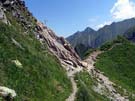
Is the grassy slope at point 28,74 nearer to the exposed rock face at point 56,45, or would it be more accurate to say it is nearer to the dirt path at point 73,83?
the dirt path at point 73,83

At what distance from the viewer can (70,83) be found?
214ft

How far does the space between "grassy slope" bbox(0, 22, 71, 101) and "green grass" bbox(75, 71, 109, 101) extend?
212 cm

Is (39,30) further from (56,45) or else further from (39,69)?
(39,69)

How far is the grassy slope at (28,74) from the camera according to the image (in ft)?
155

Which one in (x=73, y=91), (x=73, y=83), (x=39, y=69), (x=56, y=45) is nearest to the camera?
(x=39, y=69)

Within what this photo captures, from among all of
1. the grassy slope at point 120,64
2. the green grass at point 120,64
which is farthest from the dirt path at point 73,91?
the grassy slope at point 120,64

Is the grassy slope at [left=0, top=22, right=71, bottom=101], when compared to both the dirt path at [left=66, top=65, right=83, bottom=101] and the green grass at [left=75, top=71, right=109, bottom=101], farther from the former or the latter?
the green grass at [left=75, top=71, right=109, bottom=101]

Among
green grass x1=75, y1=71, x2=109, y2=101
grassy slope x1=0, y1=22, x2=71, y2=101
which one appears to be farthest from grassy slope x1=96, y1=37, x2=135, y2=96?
grassy slope x1=0, y1=22, x2=71, y2=101

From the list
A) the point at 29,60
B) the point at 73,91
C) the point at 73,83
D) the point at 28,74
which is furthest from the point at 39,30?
the point at 28,74

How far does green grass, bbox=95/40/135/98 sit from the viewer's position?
97812 millimetres

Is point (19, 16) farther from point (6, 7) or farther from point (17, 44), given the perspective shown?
point (17, 44)

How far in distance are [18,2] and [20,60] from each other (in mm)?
37102

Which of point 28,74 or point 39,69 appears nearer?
point 28,74

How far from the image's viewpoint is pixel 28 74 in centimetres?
5278
